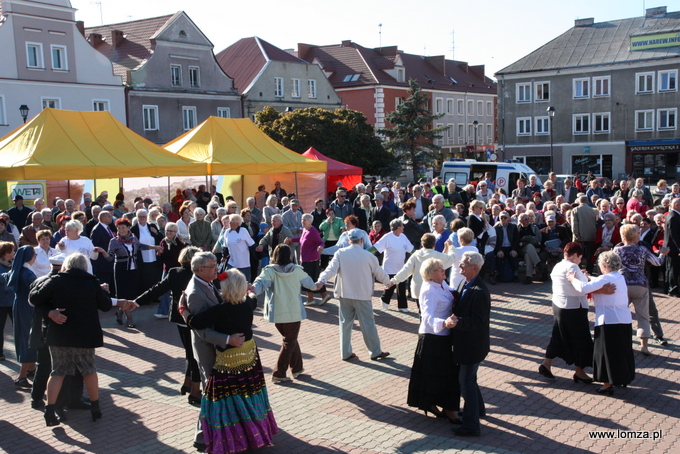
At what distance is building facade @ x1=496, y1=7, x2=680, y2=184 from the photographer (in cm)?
4478

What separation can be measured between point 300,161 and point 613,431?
1597 centimetres

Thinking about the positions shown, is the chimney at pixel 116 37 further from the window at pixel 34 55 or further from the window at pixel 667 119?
the window at pixel 667 119

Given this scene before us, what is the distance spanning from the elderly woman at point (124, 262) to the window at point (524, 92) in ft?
→ 143

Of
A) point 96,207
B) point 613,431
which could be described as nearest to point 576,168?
point 96,207

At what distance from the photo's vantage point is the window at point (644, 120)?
45594mm

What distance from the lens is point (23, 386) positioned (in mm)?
7941

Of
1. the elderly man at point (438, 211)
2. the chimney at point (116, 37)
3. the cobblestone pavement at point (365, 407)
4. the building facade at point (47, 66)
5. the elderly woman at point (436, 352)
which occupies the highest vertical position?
the chimney at point (116, 37)

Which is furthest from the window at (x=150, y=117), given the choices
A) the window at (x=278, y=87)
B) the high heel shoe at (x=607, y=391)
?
the high heel shoe at (x=607, y=391)

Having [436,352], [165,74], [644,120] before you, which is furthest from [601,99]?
[436,352]

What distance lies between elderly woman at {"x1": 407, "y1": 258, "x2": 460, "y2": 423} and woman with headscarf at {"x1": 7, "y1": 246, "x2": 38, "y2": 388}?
4617 millimetres

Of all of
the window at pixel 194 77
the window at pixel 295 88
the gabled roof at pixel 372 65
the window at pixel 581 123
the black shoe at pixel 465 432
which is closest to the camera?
the black shoe at pixel 465 432

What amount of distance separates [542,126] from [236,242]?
4318cm

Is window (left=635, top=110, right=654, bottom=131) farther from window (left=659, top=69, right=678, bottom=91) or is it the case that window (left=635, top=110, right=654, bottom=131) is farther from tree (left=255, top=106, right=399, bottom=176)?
tree (left=255, top=106, right=399, bottom=176)

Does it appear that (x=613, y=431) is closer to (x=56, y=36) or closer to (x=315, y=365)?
(x=315, y=365)
